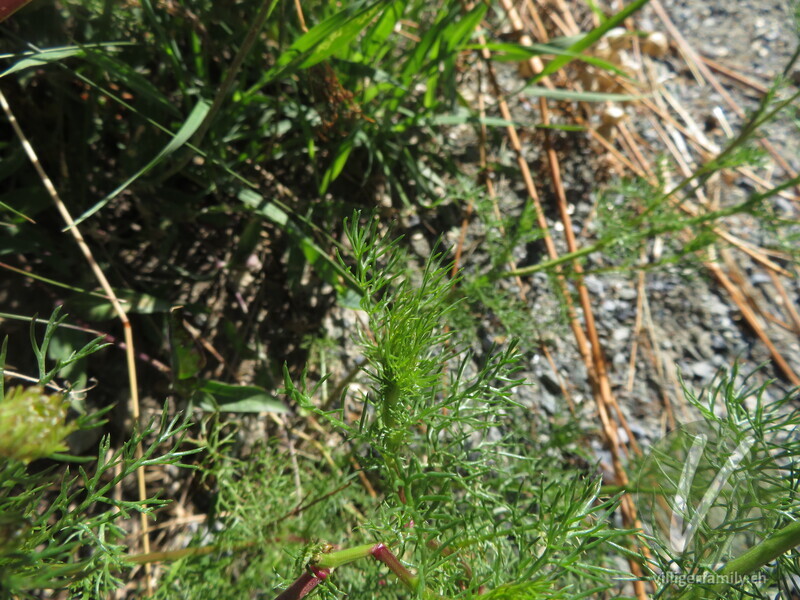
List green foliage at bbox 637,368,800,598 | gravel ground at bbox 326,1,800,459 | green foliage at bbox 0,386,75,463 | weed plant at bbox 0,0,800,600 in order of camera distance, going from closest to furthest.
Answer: green foliage at bbox 0,386,75,463
green foliage at bbox 637,368,800,598
weed plant at bbox 0,0,800,600
gravel ground at bbox 326,1,800,459

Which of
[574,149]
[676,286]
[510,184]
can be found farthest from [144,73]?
[676,286]

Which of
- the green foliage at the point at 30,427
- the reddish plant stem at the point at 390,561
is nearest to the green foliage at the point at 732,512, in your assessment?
the reddish plant stem at the point at 390,561

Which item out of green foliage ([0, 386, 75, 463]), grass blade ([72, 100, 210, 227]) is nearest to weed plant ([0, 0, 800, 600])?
grass blade ([72, 100, 210, 227])

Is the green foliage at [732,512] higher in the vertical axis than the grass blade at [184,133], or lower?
lower

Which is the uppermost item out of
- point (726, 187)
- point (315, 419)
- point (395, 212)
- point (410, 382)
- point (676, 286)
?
point (726, 187)

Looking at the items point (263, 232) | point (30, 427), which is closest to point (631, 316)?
point (263, 232)

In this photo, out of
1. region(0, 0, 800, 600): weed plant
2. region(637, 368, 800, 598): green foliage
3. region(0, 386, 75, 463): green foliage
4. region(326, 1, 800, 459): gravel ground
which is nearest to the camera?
region(0, 386, 75, 463): green foliage

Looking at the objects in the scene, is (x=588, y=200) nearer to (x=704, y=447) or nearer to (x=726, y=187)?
(x=726, y=187)

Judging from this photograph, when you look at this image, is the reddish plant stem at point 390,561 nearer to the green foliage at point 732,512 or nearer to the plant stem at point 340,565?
the plant stem at point 340,565

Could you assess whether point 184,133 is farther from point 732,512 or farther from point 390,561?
point 732,512

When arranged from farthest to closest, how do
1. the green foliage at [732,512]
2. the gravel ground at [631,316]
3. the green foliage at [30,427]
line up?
the gravel ground at [631,316]
the green foliage at [732,512]
the green foliage at [30,427]

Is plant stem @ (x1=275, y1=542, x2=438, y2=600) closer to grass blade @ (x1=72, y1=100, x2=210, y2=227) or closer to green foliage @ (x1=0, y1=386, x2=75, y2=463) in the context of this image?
green foliage @ (x1=0, y1=386, x2=75, y2=463)

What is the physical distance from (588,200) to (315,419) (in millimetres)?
892

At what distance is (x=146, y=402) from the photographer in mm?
1026
